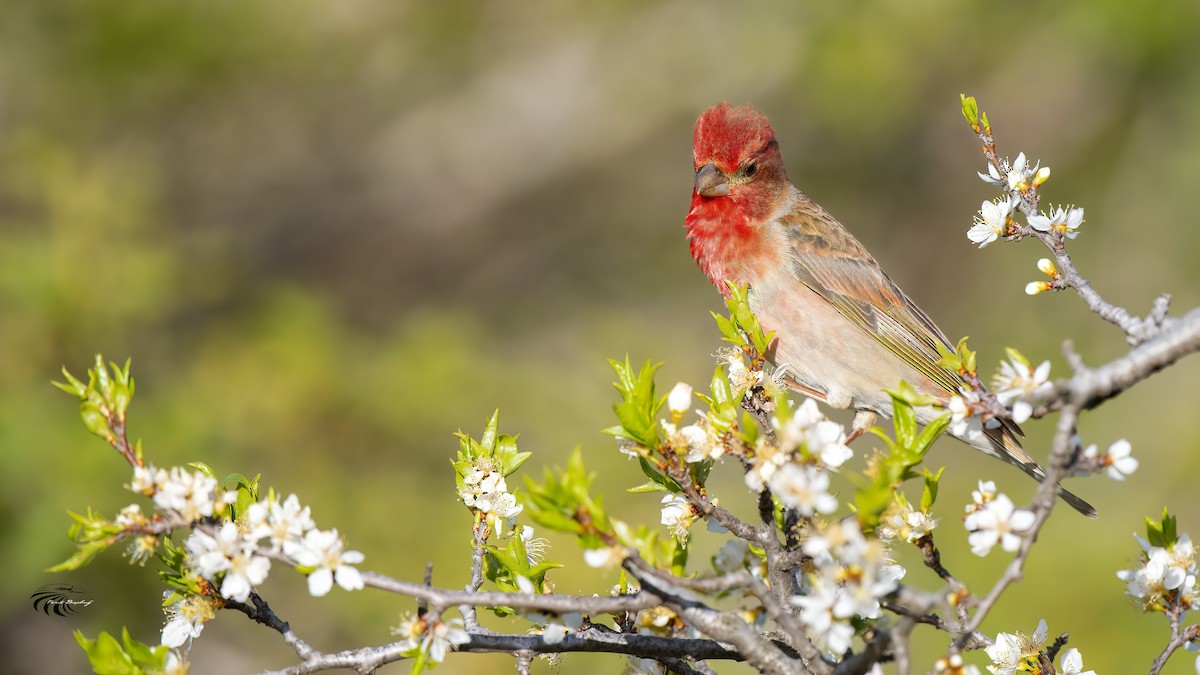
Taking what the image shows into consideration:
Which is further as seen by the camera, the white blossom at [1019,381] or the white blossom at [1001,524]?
the white blossom at [1019,381]

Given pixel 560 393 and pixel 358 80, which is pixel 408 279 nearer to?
pixel 358 80

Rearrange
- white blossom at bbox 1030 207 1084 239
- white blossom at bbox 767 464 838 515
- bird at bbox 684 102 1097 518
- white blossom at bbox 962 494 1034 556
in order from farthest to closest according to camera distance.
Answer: bird at bbox 684 102 1097 518, white blossom at bbox 1030 207 1084 239, white blossom at bbox 962 494 1034 556, white blossom at bbox 767 464 838 515

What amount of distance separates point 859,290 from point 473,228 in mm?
6571

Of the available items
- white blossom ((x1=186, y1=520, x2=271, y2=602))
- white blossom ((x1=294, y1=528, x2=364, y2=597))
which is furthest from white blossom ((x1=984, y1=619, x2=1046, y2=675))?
white blossom ((x1=186, y1=520, x2=271, y2=602))

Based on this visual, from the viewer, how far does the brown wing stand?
4.41 metres

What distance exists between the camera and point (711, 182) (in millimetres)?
4270

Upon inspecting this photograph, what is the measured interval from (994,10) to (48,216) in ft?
26.8

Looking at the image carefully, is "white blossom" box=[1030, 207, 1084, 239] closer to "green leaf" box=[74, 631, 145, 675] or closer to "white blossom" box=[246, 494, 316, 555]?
"white blossom" box=[246, 494, 316, 555]

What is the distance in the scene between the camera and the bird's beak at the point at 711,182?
14.0 ft

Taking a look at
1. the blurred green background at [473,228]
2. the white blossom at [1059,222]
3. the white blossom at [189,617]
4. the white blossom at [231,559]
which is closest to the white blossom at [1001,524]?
the white blossom at [1059,222]

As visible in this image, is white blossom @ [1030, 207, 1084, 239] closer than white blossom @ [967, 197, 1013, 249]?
Yes

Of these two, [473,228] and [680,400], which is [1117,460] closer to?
[680,400]

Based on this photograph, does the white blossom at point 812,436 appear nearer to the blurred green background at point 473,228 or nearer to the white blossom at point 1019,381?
the white blossom at point 1019,381

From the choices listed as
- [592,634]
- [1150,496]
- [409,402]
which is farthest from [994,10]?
[592,634]
